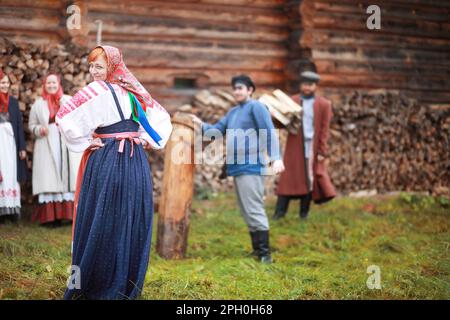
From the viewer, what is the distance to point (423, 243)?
7516 millimetres

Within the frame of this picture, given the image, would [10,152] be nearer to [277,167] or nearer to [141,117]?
[141,117]

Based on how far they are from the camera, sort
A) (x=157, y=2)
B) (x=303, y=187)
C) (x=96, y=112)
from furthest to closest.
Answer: (x=157, y=2), (x=303, y=187), (x=96, y=112)

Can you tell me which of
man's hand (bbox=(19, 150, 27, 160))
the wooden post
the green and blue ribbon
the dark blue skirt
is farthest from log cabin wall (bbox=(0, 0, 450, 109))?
the dark blue skirt

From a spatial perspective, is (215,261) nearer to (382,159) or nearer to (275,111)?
(275,111)

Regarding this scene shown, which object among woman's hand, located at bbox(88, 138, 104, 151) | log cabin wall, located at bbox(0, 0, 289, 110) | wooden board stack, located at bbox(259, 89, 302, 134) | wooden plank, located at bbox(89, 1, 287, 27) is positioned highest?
wooden plank, located at bbox(89, 1, 287, 27)

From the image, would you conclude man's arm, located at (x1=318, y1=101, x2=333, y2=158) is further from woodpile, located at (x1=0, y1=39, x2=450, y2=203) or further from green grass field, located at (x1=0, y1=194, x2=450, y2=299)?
woodpile, located at (x1=0, y1=39, x2=450, y2=203)

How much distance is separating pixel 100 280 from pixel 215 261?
2088mm

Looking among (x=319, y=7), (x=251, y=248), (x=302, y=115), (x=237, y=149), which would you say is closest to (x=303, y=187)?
(x=302, y=115)

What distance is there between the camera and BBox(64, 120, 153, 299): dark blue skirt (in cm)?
454

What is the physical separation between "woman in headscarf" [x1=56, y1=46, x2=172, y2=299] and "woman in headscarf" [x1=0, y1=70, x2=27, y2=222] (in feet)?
8.35

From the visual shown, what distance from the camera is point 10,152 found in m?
7.04

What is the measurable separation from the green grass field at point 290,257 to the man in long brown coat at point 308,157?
290 mm

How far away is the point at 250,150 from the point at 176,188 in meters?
0.86

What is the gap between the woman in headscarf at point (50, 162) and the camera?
7.30m
